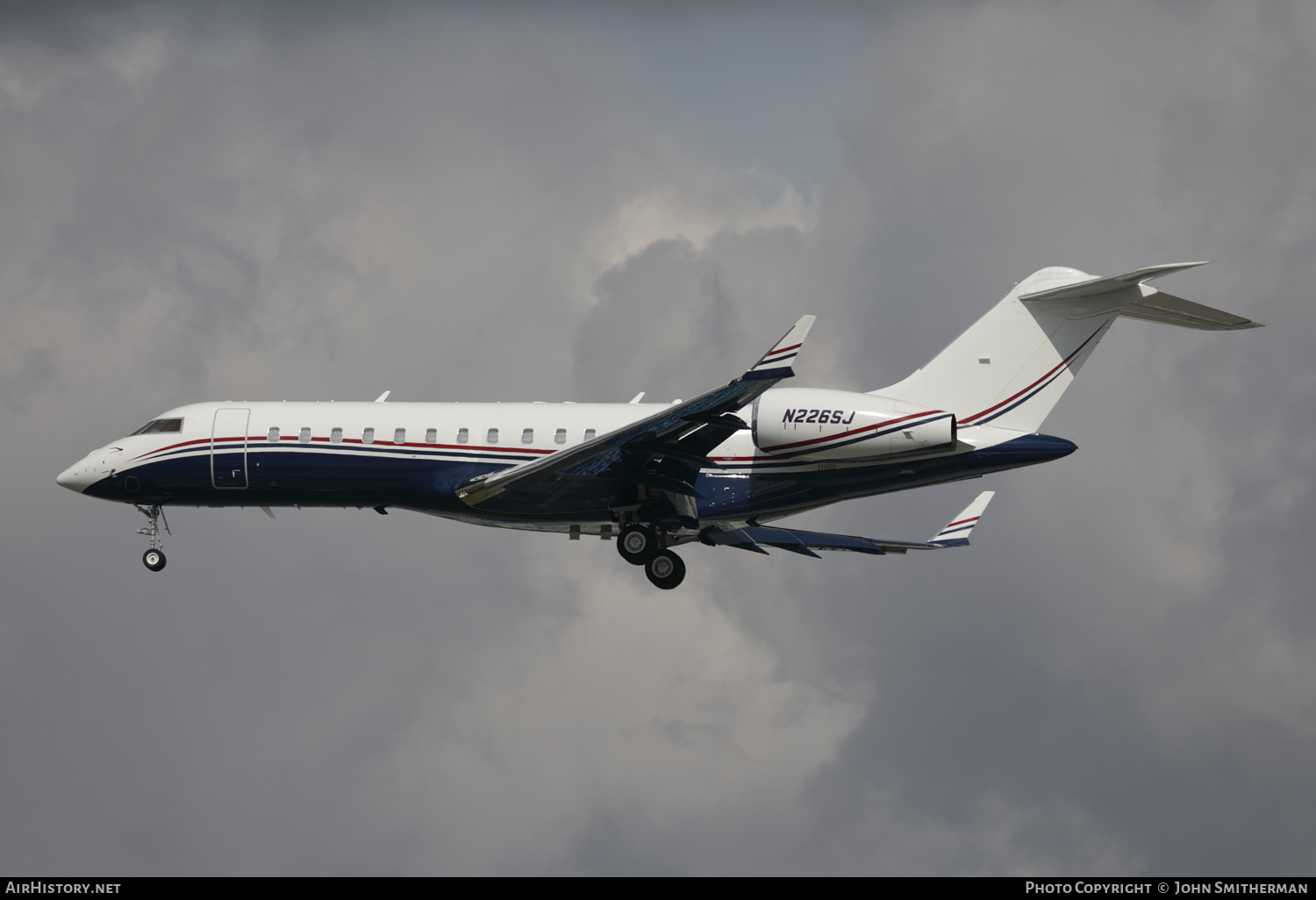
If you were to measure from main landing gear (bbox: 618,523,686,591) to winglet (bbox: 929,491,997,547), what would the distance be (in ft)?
19.5

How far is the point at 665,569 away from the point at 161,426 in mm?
10724

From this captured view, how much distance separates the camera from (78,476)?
32156 millimetres

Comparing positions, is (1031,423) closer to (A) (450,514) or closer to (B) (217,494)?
(A) (450,514)

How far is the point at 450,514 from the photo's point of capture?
3086cm

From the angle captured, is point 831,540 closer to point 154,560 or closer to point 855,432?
point 855,432

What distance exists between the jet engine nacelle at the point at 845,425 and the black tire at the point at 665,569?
324cm

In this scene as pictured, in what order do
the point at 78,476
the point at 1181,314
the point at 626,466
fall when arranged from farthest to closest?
the point at 78,476
the point at 626,466
the point at 1181,314

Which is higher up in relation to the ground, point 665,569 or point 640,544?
point 640,544

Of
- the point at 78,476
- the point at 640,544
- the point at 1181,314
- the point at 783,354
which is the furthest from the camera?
the point at 78,476

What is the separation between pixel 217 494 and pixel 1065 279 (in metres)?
16.9

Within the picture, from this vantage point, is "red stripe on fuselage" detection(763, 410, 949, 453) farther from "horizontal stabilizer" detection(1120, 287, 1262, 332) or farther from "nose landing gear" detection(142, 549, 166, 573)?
"nose landing gear" detection(142, 549, 166, 573)

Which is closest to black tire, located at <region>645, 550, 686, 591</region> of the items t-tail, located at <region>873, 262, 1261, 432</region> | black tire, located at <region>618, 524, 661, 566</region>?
black tire, located at <region>618, 524, 661, 566</region>

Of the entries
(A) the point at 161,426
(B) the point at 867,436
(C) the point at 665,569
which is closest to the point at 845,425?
(B) the point at 867,436

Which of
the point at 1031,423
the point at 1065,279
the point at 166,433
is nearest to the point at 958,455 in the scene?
the point at 1031,423
